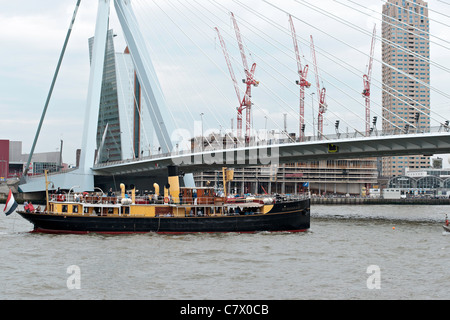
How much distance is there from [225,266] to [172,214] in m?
12.0

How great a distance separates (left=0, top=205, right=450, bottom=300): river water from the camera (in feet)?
52.2

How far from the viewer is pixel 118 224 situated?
3053 centimetres

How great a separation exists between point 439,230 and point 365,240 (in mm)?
7940

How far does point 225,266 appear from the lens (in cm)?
2009

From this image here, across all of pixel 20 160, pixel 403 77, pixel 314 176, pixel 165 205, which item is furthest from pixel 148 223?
pixel 403 77

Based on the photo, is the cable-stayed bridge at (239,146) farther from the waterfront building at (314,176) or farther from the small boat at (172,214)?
the waterfront building at (314,176)

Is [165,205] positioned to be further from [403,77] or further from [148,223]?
[403,77]

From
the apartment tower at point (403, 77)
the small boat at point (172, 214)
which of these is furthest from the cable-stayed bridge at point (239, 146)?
the apartment tower at point (403, 77)

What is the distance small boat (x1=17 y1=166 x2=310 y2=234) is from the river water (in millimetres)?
1042

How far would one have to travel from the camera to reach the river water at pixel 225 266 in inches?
626

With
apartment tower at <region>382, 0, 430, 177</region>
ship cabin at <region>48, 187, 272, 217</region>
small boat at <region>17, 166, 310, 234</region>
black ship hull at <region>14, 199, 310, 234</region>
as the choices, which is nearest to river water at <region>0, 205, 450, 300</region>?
black ship hull at <region>14, 199, 310, 234</region>

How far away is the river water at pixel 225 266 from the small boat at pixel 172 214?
1042mm

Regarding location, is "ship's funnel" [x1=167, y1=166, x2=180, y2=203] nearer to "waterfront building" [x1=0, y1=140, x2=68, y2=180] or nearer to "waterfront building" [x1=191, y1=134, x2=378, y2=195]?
"waterfront building" [x1=191, y1=134, x2=378, y2=195]

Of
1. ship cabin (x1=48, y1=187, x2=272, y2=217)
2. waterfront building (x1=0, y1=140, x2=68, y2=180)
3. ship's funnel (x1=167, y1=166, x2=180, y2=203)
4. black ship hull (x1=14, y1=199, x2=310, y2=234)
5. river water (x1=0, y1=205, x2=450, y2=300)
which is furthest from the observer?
waterfront building (x1=0, y1=140, x2=68, y2=180)
